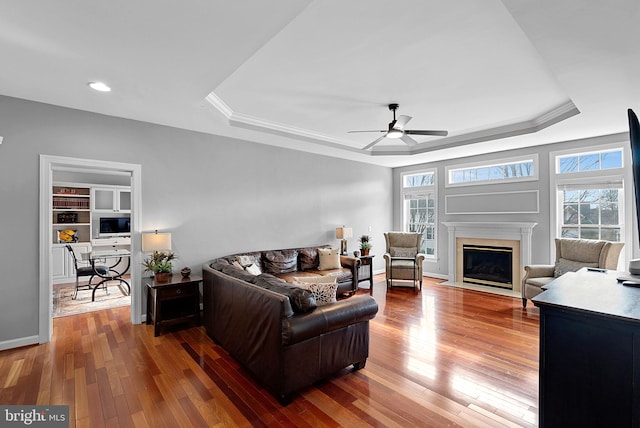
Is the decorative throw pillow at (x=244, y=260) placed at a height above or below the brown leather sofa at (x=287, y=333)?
above

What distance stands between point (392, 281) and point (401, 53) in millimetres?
4568

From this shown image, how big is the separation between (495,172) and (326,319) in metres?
5.42

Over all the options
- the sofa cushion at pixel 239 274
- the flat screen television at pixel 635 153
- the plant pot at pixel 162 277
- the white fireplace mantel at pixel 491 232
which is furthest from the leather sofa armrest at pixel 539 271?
the plant pot at pixel 162 277

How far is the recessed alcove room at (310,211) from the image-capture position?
2062 millimetres

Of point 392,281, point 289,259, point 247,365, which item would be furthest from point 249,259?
point 392,281

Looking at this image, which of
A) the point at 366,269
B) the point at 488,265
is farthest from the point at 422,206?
the point at 366,269

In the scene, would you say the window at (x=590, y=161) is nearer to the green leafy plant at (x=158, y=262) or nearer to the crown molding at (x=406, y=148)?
the crown molding at (x=406, y=148)

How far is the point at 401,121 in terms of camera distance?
3.83 m

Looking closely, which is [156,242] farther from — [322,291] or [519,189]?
[519,189]

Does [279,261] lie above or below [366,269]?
above

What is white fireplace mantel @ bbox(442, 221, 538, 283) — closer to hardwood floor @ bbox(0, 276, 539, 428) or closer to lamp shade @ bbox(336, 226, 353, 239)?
hardwood floor @ bbox(0, 276, 539, 428)

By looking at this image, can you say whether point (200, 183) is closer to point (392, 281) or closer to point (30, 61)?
point (30, 61)

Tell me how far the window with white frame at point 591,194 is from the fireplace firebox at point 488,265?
1.03 metres

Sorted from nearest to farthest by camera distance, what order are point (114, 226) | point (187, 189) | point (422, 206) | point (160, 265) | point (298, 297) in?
point (298, 297) → point (160, 265) → point (187, 189) → point (114, 226) → point (422, 206)
